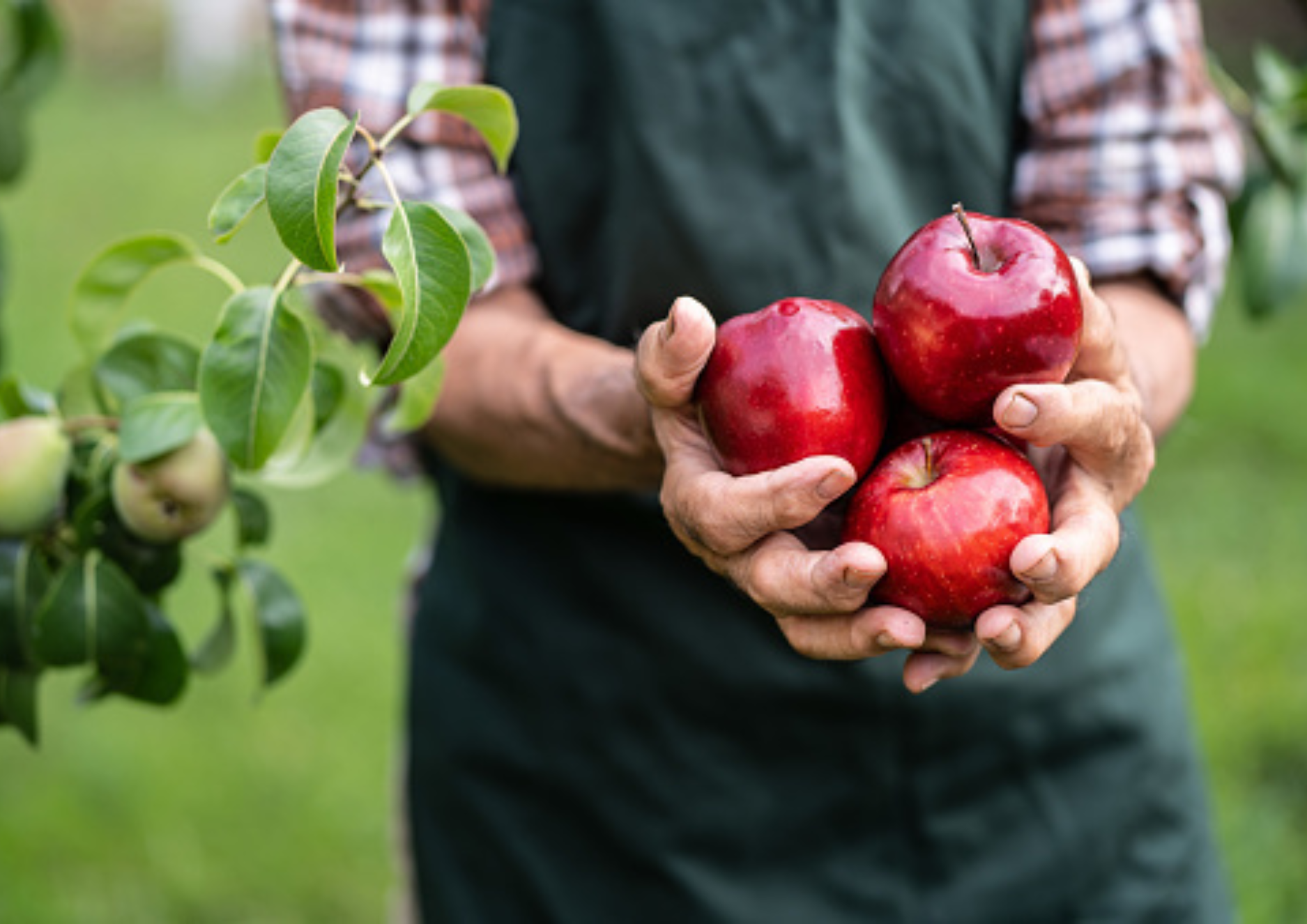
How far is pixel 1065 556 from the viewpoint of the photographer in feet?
3.08

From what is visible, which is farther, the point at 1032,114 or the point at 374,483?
the point at 374,483

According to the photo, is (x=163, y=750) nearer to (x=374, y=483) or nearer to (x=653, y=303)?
(x=374, y=483)

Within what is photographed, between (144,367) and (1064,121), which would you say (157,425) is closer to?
(144,367)

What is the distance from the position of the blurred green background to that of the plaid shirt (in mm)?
327

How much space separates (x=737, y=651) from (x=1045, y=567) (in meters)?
0.55

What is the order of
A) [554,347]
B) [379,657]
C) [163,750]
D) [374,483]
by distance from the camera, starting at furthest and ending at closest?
[374,483] < [379,657] < [163,750] < [554,347]

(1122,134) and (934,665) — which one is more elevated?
(1122,134)

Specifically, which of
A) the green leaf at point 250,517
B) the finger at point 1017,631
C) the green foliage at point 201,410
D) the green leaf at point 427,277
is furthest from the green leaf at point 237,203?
the finger at point 1017,631

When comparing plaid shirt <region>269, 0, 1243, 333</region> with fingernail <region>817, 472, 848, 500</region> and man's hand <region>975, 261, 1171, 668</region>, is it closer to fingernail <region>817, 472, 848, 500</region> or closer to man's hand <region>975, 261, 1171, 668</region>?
man's hand <region>975, 261, 1171, 668</region>

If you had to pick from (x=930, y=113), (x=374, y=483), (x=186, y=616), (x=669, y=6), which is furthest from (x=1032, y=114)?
(x=374, y=483)

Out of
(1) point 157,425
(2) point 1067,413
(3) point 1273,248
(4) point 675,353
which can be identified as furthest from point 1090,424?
(3) point 1273,248

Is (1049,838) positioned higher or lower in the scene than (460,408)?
lower

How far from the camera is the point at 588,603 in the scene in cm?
149

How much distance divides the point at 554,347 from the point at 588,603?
0.96ft
